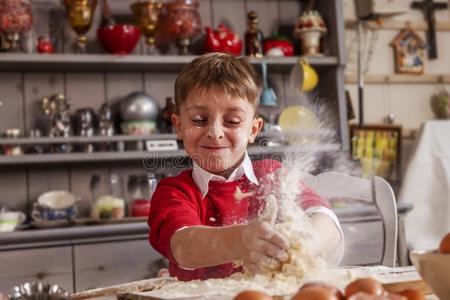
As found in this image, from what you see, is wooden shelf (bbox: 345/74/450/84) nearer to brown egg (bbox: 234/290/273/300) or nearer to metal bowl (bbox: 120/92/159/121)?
metal bowl (bbox: 120/92/159/121)

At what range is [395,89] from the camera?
3320 millimetres

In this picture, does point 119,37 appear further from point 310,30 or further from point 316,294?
point 316,294

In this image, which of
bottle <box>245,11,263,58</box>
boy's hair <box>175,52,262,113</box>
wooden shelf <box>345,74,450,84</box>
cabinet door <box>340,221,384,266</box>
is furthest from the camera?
wooden shelf <box>345,74,450,84</box>

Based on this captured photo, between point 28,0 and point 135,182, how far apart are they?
0.78 m

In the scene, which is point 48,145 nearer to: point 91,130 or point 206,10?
point 91,130

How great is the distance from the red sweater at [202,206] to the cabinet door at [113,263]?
106 cm

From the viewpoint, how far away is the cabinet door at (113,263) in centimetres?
233

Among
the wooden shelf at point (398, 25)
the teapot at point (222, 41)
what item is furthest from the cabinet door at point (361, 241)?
the wooden shelf at point (398, 25)

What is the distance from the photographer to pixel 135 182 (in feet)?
9.09

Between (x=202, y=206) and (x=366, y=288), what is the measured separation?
2.05 ft

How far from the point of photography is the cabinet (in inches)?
103

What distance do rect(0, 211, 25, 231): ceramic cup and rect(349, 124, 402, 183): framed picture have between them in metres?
1.43

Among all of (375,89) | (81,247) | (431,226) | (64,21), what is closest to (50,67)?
(64,21)

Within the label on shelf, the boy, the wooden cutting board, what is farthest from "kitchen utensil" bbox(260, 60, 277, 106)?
the wooden cutting board
